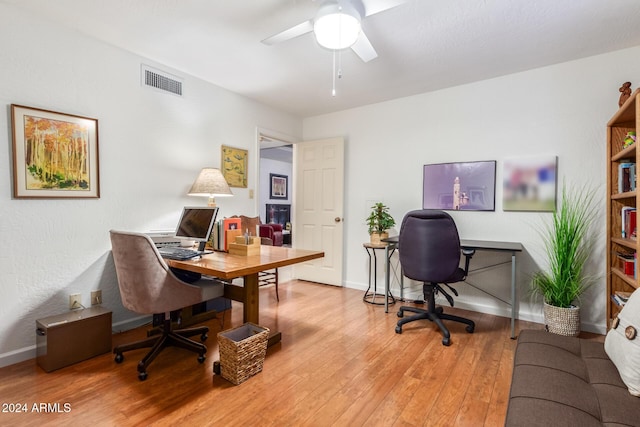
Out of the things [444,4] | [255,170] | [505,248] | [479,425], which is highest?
[444,4]

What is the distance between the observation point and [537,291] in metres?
3.01

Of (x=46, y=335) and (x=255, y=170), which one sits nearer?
(x=46, y=335)

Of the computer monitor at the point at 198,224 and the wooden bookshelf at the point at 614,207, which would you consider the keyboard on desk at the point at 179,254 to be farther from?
the wooden bookshelf at the point at 614,207

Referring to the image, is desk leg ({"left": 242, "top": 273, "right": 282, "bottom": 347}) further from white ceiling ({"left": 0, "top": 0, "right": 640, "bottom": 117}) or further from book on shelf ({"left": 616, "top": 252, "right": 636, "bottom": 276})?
book on shelf ({"left": 616, "top": 252, "right": 636, "bottom": 276})

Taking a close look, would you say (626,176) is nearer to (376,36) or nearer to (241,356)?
(376,36)

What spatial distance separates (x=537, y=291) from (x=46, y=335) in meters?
3.94

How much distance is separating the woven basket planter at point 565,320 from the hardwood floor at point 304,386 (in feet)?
1.30

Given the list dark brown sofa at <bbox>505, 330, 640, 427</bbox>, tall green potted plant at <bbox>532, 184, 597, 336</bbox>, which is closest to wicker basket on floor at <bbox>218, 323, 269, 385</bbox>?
dark brown sofa at <bbox>505, 330, 640, 427</bbox>

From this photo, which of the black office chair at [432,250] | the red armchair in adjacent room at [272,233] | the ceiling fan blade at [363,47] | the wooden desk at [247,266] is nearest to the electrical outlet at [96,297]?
the wooden desk at [247,266]

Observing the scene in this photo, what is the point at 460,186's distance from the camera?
3.37 metres

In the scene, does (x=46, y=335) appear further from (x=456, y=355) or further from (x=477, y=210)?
(x=477, y=210)

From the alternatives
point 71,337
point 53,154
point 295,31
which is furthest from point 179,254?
point 295,31

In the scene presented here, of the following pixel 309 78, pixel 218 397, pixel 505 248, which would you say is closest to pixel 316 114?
pixel 309 78

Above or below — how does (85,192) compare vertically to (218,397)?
above
